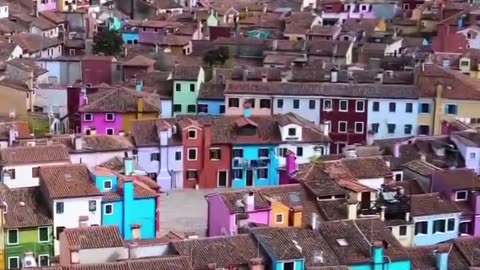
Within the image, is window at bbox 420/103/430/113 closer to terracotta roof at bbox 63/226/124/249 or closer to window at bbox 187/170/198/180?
window at bbox 187/170/198/180

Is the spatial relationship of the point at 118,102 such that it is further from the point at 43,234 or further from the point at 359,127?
the point at 43,234

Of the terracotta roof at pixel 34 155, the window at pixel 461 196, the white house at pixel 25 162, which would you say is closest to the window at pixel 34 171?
the white house at pixel 25 162

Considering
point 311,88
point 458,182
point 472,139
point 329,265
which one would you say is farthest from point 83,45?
point 329,265

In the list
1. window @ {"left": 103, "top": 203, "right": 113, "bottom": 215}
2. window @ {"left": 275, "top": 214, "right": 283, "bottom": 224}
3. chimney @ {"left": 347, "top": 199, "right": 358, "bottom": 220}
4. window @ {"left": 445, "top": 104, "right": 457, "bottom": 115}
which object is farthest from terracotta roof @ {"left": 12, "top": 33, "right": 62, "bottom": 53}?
chimney @ {"left": 347, "top": 199, "right": 358, "bottom": 220}

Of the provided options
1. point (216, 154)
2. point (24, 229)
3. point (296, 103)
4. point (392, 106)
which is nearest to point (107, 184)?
point (24, 229)

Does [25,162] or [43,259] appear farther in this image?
[25,162]

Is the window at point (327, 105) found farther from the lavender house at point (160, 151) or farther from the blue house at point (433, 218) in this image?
the blue house at point (433, 218)
